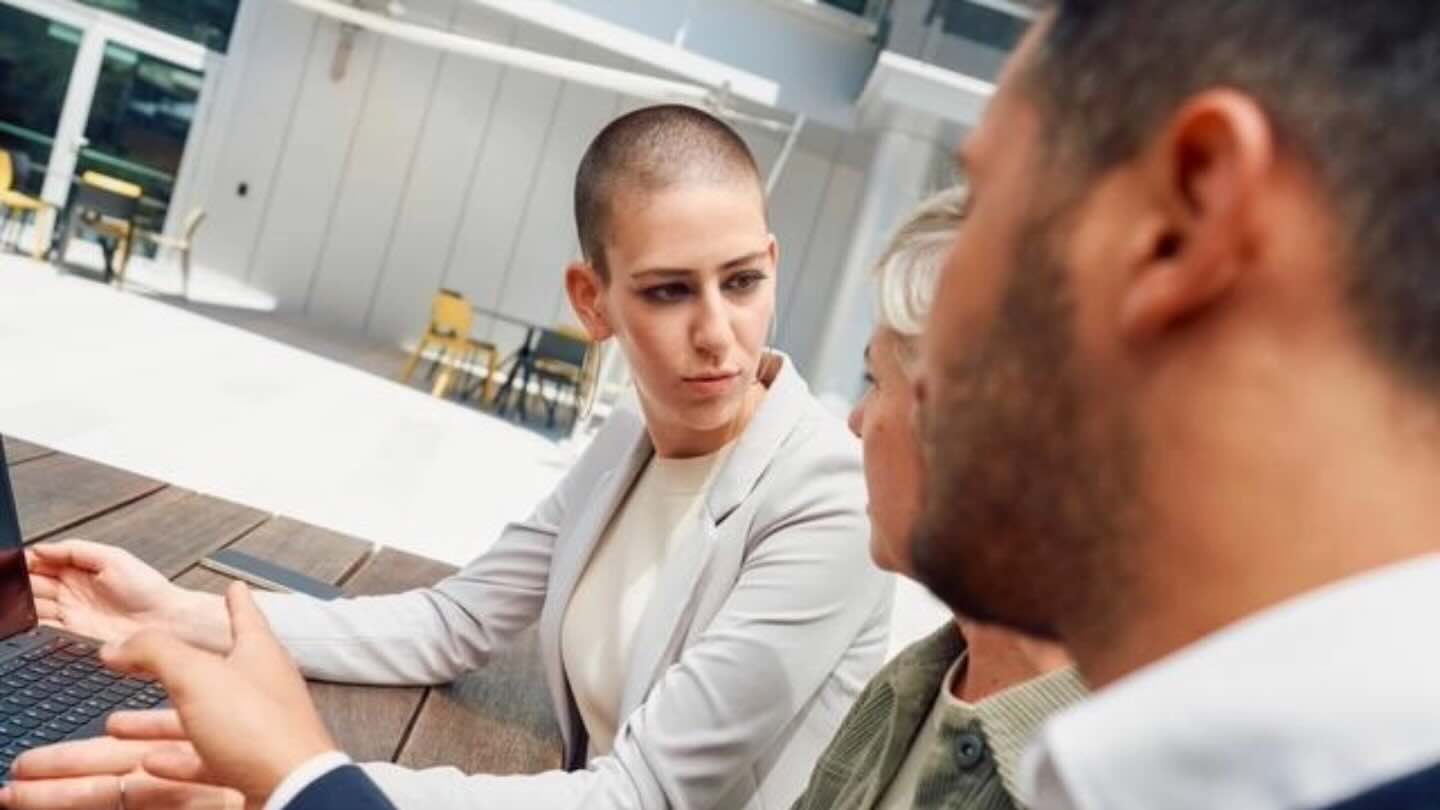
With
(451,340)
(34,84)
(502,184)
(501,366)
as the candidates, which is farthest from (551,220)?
(34,84)

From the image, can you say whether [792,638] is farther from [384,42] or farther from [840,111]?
[384,42]

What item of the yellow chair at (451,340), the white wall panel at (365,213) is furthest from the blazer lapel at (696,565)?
the white wall panel at (365,213)

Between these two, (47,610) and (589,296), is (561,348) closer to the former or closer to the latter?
(589,296)

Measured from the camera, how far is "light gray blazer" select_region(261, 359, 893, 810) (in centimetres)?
133

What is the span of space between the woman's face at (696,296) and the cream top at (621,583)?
0.21ft

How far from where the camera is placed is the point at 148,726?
97 cm

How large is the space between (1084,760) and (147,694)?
986 millimetres

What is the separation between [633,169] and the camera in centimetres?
176

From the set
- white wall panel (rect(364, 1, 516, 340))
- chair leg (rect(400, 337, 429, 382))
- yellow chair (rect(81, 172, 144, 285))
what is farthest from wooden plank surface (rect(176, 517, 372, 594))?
white wall panel (rect(364, 1, 516, 340))

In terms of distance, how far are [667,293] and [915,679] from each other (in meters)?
0.73

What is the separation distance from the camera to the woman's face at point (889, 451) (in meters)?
1.10

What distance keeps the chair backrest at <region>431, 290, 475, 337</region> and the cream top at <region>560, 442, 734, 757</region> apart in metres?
11.1

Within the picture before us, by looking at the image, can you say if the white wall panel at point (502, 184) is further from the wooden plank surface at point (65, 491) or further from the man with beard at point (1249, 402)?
the man with beard at point (1249, 402)

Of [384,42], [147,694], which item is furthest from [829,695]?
[384,42]
